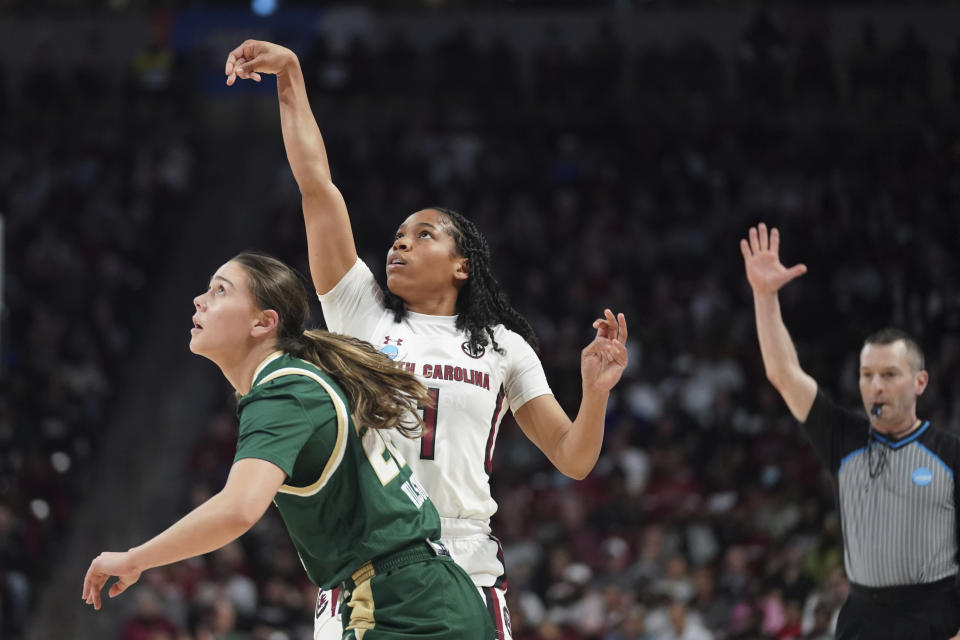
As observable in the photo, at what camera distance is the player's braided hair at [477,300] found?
14.9 ft

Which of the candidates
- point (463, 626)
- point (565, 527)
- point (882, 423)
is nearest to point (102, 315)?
point (565, 527)

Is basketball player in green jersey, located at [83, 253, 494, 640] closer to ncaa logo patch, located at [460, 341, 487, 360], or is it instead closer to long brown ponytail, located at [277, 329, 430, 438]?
long brown ponytail, located at [277, 329, 430, 438]

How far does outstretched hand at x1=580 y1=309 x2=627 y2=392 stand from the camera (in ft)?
13.8

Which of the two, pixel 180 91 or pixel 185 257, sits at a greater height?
pixel 180 91

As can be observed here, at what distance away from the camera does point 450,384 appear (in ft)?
14.0

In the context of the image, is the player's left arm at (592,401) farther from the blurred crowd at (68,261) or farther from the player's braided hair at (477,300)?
the blurred crowd at (68,261)

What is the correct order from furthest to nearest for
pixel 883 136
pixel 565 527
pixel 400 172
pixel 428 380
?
pixel 400 172, pixel 883 136, pixel 565 527, pixel 428 380

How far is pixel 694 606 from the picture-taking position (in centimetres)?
1064

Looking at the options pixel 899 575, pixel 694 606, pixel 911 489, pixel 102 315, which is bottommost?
pixel 694 606

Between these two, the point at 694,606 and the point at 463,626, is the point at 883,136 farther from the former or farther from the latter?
the point at 463,626

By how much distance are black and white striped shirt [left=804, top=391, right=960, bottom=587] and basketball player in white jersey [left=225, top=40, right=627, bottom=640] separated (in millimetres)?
1826

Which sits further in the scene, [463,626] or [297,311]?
[297,311]

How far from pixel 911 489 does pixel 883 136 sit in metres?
11.3

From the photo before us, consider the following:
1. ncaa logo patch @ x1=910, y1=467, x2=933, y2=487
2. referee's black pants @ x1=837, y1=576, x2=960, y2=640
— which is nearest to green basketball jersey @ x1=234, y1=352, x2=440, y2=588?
referee's black pants @ x1=837, y1=576, x2=960, y2=640
